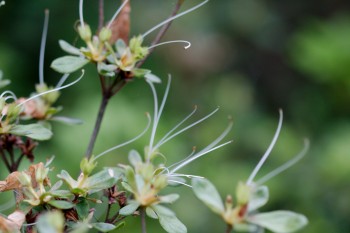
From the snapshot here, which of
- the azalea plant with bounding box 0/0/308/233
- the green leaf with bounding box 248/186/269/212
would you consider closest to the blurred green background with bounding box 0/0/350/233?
the azalea plant with bounding box 0/0/308/233

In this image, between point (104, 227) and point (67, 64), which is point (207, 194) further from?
point (67, 64)

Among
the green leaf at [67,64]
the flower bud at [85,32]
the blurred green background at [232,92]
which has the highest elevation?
the flower bud at [85,32]

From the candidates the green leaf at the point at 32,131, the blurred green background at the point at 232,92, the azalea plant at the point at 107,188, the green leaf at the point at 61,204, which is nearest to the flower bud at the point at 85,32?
the azalea plant at the point at 107,188

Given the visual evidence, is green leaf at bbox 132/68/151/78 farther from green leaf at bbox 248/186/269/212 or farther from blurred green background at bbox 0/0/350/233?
blurred green background at bbox 0/0/350/233

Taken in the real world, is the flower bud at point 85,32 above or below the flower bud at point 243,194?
above

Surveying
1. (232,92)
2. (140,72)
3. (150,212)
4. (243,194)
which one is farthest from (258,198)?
(232,92)

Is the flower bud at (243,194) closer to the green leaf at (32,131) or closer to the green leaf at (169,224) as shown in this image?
the green leaf at (169,224)

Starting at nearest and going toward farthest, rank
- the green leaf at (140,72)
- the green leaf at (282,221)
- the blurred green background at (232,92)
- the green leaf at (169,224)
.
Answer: the green leaf at (282,221) → the green leaf at (169,224) → the green leaf at (140,72) → the blurred green background at (232,92)

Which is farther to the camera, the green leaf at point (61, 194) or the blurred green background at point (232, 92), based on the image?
the blurred green background at point (232, 92)
